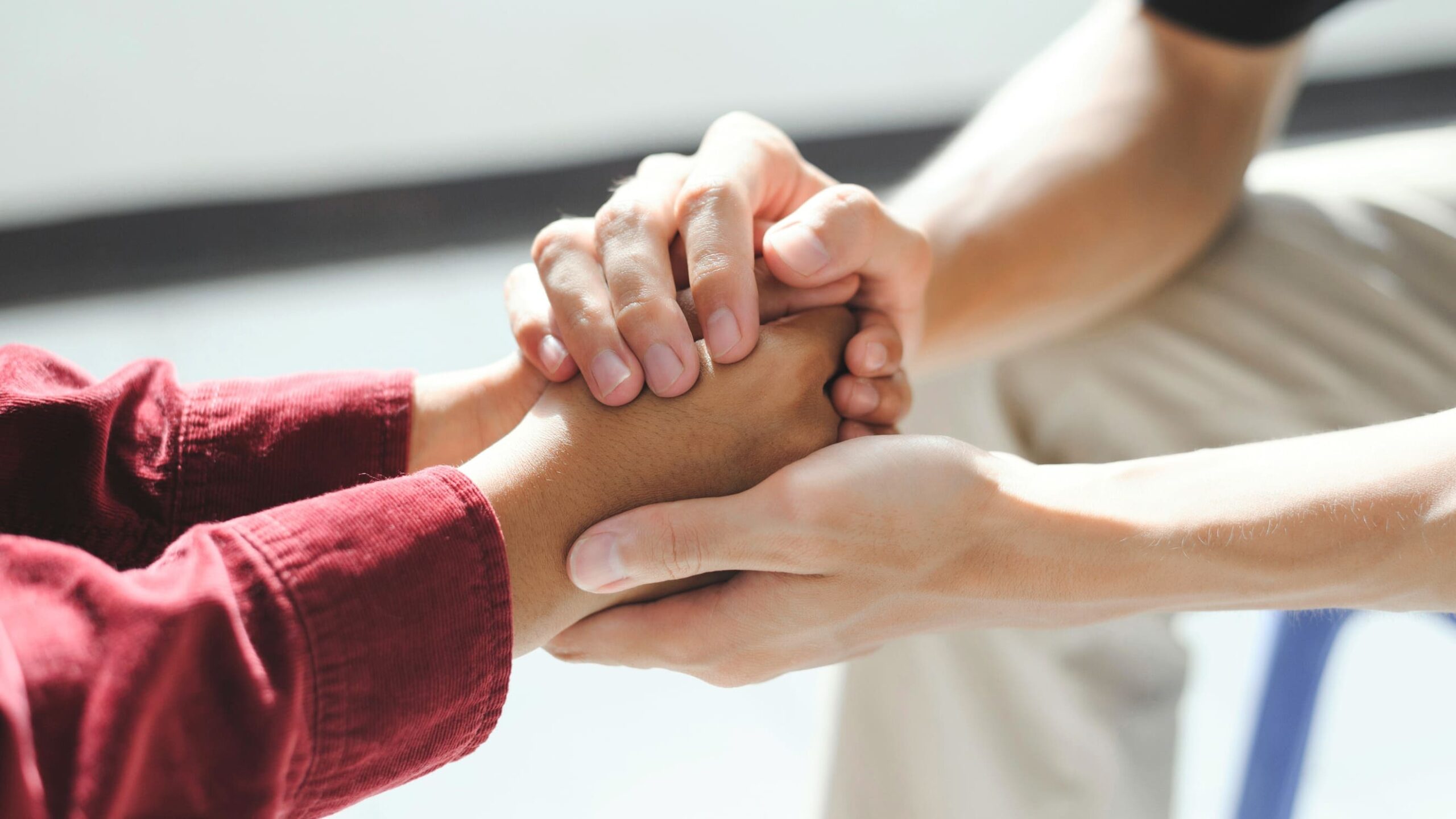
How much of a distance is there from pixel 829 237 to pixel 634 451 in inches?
8.6

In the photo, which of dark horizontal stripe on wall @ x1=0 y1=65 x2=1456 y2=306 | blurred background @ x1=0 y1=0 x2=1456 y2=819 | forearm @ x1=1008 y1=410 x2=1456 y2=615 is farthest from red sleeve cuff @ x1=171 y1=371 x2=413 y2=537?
dark horizontal stripe on wall @ x1=0 y1=65 x2=1456 y2=306

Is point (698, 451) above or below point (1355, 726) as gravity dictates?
above

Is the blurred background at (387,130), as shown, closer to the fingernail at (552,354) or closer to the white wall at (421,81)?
the white wall at (421,81)

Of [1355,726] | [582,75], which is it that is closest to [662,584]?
[1355,726]

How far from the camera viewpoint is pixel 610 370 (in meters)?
0.79

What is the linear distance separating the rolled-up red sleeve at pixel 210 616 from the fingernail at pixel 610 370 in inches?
5.8

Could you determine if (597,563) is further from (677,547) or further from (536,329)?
(536,329)

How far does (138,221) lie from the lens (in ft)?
8.13

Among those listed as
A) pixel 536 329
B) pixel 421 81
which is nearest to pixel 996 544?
pixel 536 329

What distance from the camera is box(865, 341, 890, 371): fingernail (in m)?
0.88

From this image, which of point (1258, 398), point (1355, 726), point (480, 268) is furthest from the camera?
point (480, 268)

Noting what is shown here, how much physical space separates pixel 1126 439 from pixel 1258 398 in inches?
4.7

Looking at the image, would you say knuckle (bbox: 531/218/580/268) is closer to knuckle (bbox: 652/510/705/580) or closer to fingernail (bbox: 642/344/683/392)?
fingernail (bbox: 642/344/683/392)

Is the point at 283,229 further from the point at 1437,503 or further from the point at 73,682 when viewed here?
the point at 1437,503
